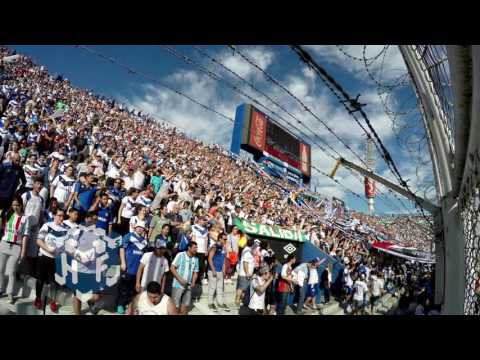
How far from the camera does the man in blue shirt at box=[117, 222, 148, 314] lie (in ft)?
16.5

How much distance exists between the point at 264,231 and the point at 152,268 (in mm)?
5668

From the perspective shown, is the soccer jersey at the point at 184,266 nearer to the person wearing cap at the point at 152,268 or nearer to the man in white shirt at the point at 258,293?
the person wearing cap at the point at 152,268

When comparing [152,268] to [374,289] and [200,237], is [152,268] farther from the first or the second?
[374,289]

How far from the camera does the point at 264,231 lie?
406 inches

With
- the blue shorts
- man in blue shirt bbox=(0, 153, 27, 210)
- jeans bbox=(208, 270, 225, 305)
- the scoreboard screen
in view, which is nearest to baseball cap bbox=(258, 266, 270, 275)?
jeans bbox=(208, 270, 225, 305)

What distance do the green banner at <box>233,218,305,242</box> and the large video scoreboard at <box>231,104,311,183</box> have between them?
2032cm

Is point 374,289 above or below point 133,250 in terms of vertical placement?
below

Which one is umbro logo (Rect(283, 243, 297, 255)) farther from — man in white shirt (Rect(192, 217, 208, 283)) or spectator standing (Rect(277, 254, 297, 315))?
man in white shirt (Rect(192, 217, 208, 283))

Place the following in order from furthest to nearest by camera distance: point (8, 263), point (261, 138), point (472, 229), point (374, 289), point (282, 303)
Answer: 1. point (261, 138)
2. point (374, 289)
3. point (282, 303)
4. point (8, 263)
5. point (472, 229)

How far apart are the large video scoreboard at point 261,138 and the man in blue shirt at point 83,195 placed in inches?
1023

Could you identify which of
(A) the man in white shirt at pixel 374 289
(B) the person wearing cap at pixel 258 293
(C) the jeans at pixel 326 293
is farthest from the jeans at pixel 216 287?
(A) the man in white shirt at pixel 374 289

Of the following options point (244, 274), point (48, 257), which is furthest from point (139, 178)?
point (48, 257)
